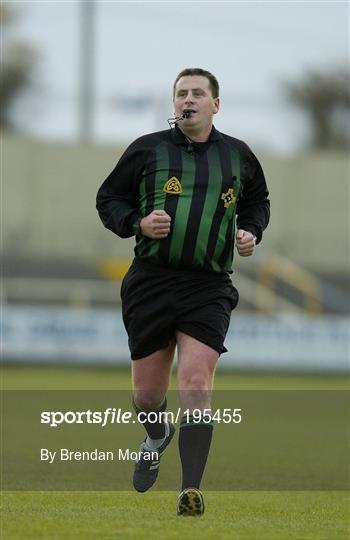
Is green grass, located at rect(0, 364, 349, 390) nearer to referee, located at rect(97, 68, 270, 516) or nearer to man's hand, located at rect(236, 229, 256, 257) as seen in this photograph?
referee, located at rect(97, 68, 270, 516)

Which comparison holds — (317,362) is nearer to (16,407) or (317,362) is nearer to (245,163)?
(16,407)

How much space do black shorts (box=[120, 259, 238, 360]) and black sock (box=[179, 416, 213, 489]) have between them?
1.35 ft

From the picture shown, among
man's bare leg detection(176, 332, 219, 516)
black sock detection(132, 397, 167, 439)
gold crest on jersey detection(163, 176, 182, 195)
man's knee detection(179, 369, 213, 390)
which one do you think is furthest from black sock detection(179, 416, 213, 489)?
gold crest on jersey detection(163, 176, 182, 195)

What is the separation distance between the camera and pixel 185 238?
680 centimetres

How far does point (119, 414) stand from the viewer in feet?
43.9

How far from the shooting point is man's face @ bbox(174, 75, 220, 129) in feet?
22.6

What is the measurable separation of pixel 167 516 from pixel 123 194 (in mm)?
1667

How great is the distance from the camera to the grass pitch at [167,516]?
602 centimetres

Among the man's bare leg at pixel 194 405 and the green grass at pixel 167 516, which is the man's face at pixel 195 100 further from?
the green grass at pixel 167 516

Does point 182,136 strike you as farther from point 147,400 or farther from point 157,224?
point 147,400

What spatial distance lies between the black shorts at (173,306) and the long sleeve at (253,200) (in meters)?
0.36

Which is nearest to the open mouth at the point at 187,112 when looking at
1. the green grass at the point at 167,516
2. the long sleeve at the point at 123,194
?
the long sleeve at the point at 123,194

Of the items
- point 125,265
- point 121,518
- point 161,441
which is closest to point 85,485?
point 161,441

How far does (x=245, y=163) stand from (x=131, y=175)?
1.96 feet
